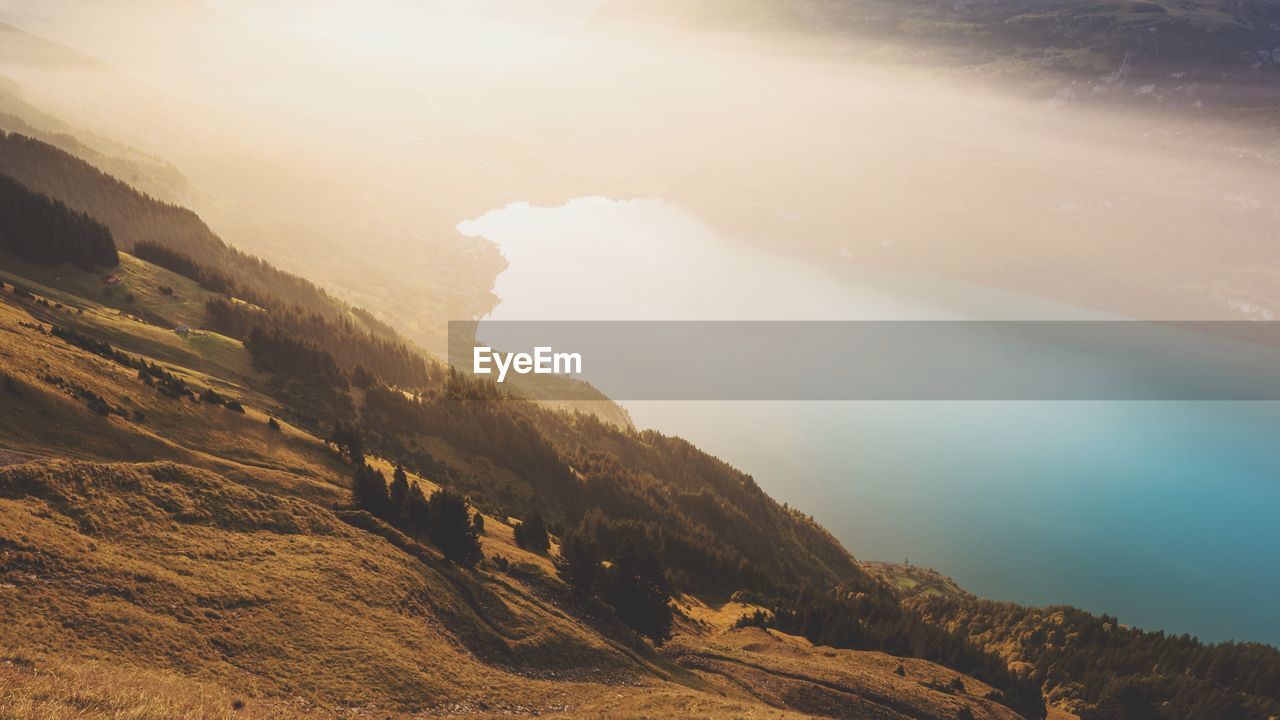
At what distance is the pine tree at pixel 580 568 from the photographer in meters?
34.9

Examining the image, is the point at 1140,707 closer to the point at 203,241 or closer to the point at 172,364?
the point at 172,364

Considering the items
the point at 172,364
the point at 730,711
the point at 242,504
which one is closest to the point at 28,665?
the point at 242,504

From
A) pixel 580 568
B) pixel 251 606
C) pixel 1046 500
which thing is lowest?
pixel 1046 500

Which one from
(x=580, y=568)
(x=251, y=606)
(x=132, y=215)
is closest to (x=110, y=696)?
(x=251, y=606)

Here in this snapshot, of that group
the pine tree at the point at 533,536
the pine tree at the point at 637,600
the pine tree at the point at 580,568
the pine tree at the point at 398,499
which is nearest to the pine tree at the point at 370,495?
the pine tree at the point at 398,499

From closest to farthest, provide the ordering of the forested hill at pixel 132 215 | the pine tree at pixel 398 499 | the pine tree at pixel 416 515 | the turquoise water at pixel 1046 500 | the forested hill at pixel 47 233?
the pine tree at pixel 398 499
the pine tree at pixel 416 515
the forested hill at pixel 47 233
the turquoise water at pixel 1046 500
the forested hill at pixel 132 215

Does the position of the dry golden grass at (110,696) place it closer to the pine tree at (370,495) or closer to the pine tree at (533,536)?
the pine tree at (370,495)

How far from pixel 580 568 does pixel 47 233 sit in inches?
3510

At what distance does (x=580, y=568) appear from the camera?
116 ft

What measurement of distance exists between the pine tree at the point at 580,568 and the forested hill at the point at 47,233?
276 feet

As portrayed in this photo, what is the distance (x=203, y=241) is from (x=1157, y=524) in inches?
9001

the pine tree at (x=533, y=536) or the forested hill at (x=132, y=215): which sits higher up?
the forested hill at (x=132, y=215)

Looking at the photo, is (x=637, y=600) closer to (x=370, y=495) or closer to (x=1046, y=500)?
(x=370, y=495)

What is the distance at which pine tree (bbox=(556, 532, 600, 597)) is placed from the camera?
115ft
